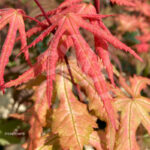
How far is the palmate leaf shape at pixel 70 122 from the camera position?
1.93ft

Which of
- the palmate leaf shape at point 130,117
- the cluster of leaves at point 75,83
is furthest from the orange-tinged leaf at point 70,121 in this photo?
the palmate leaf shape at point 130,117

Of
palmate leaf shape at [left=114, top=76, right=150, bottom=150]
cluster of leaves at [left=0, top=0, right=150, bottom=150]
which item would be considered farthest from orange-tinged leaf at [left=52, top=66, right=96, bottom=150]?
palmate leaf shape at [left=114, top=76, right=150, bottom=150]

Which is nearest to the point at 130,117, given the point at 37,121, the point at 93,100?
the point at 93,100

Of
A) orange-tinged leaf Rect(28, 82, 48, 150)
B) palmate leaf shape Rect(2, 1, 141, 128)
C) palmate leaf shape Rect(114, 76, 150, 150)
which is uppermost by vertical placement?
palmate leaf shape Rect(2, 1, 141, 128)

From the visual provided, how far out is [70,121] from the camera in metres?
0.63

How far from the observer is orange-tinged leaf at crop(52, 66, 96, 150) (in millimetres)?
588

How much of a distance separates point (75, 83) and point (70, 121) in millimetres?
148

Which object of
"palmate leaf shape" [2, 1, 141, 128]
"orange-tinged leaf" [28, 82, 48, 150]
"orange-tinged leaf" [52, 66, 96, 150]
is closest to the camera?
"palmate leaf shape" [2, 1, 141, 128]

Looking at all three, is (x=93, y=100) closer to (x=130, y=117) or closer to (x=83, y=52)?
(x=130, y=117)

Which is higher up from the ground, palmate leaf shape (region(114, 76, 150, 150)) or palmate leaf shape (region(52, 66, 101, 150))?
palmate leaf shape (region(52, 66, 101, 150))

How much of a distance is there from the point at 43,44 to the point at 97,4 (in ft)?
1.75

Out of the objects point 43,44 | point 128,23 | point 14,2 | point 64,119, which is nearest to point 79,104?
point 64,119

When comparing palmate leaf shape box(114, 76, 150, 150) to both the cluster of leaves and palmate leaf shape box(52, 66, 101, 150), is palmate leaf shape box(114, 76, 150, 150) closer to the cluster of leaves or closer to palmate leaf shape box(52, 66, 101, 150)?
the cluster of leaves

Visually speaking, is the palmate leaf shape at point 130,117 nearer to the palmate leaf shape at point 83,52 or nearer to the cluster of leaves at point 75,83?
the cluster of leaves at point 75,83
